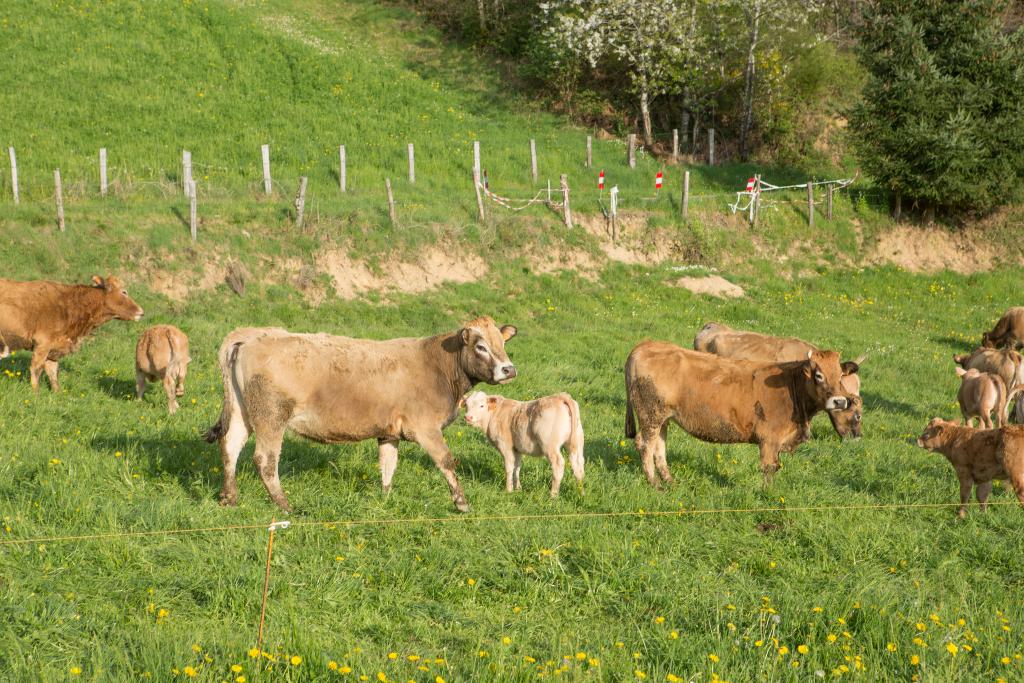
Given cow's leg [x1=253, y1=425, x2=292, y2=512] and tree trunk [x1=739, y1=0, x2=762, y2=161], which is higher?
tree trunk [x1=739, y1=0, x2=762, y2=161]

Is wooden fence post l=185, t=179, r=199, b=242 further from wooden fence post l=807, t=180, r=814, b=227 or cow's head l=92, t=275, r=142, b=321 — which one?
wooden fence post l=807, t=180, r=814, b=227

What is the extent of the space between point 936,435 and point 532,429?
15.1 feet

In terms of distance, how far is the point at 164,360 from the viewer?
14016 mm

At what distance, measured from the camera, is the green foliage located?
105ft

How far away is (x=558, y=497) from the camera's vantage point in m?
10.0

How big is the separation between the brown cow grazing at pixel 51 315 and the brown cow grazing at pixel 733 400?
9.19 metres

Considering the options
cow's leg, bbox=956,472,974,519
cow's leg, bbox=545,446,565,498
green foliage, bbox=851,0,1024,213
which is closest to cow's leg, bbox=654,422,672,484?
cow's leg, bbox=545,446,565,498

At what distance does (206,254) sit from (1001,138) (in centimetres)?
2665

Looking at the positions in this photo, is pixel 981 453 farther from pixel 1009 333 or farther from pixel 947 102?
pixel 947 102

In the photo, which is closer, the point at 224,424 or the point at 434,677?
the point at 434,677

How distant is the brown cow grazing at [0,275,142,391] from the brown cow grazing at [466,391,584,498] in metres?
7.41

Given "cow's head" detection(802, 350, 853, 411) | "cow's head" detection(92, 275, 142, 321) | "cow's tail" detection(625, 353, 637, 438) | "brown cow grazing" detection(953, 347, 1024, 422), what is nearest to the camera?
"cow's head" detection(802, 350, 853, 411)

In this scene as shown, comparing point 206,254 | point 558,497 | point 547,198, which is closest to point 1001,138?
point 547,198

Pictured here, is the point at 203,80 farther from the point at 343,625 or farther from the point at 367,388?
the point at 343,625
